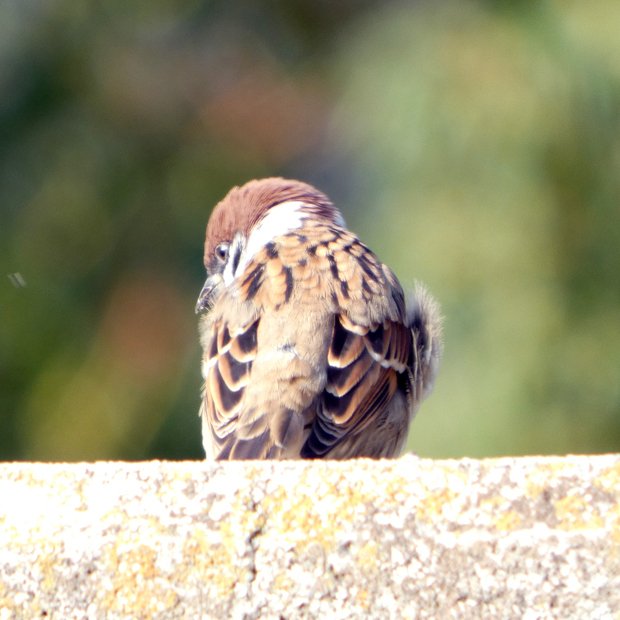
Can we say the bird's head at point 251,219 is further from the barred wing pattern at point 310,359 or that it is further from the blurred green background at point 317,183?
the blurred green background at point 317,183

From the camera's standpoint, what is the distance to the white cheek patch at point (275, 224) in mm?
3932

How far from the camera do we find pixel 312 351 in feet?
9.86

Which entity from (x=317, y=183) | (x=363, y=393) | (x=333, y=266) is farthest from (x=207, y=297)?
(x=317, y=183)

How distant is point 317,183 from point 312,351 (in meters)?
5.26

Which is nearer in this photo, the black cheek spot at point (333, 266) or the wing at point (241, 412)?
the wing at point (241, 412)

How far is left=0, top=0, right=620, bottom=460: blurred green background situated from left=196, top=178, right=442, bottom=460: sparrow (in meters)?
1.61

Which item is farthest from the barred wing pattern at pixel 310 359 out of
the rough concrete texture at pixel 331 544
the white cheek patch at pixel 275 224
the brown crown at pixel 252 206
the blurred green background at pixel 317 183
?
the blurred green background at pixel 317 183

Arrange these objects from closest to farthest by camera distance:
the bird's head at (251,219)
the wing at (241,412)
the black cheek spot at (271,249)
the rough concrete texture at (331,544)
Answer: the rough concrete texture at (331,544), the wing at (241,412), the black cheek spot at (271,249), the bird's head at (251,219)

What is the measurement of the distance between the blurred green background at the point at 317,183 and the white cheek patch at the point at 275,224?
1.17 meters

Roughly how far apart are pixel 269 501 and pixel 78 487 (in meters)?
0.22

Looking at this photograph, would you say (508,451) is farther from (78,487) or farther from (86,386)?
(78,487)

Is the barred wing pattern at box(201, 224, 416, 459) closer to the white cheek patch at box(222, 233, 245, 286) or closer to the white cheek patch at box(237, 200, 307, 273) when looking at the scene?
the white cheek patch at box(237, 200, 307, 273)

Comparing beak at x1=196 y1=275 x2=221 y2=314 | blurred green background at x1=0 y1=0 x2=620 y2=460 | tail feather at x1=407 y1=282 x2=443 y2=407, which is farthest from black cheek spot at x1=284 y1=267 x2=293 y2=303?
blurred green background at x1=0 y1=0 x2=620 y2=460

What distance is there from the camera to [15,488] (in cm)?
147
